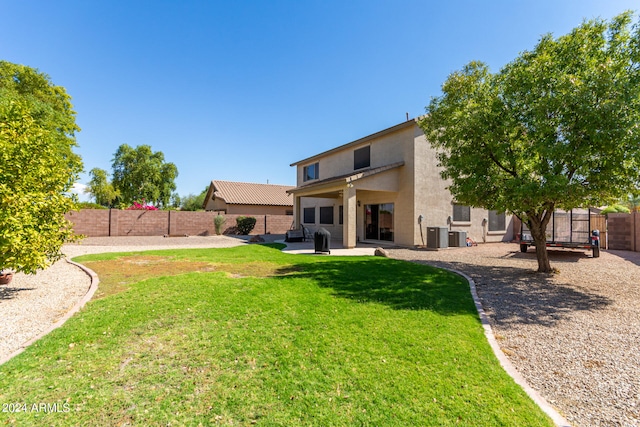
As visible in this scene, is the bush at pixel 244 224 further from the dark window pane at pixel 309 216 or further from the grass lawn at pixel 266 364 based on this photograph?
the grass lawn at pixel 266 364

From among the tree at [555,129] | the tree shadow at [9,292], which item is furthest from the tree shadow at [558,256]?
the tree shadow at [9,292]

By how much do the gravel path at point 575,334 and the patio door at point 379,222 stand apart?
785 centimetres

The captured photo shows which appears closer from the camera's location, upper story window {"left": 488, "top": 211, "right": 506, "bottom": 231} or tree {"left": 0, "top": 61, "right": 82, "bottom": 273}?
tree {"left": 0, "top": 61, "right": 82, "bottom": 273}

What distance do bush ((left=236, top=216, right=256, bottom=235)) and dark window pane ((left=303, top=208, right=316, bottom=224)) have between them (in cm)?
504

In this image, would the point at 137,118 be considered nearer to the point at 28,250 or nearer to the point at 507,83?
the point at 28,250

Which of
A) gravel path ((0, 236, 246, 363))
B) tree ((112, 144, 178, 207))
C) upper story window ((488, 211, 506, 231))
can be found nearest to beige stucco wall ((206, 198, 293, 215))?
tree ((112, 144, 178, 207))

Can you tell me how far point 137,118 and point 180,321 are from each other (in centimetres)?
1999

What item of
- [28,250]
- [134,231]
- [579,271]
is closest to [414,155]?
[579,271]

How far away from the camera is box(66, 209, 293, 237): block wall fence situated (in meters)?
20.8

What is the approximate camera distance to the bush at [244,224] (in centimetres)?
2523

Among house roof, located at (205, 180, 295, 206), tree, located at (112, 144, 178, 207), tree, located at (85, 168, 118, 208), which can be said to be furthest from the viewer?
tree, located at (85, 168, 118, 208)

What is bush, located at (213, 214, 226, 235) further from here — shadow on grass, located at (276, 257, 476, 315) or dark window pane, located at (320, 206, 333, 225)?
shadow on grass, located at (276, 257, 476, 315)

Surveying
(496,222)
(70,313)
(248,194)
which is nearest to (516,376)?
(70,313)

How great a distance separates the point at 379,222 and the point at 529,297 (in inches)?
457
